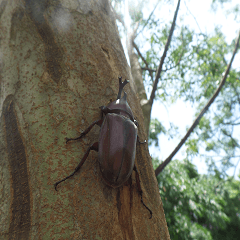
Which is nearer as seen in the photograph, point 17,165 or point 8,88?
point 17,165

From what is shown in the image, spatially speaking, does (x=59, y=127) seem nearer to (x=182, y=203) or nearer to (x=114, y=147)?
(x=114, y=147)

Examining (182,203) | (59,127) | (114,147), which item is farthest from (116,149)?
(182,203)

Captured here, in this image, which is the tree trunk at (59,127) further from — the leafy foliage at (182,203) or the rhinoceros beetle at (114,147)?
the leafy foliage at (182,203)

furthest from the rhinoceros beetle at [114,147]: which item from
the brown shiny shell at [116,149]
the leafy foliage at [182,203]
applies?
the leafy foliage at [182,203]

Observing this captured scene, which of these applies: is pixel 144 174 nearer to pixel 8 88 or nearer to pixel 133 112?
pixel 133 112

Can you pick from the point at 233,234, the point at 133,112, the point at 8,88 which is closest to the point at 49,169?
the point at 8,88

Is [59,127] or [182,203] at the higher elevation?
[59,127]
